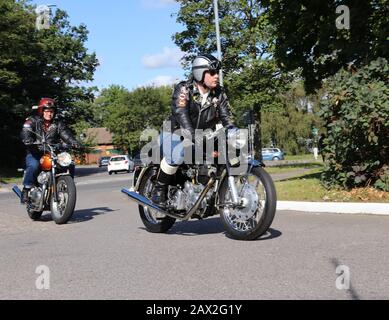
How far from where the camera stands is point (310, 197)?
11.0 metres

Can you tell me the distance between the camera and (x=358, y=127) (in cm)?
1019

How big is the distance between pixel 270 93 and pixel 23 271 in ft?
78.3

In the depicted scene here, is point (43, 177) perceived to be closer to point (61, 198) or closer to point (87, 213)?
point (61, 198)

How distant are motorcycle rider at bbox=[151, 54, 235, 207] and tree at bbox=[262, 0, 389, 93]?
19.2ft

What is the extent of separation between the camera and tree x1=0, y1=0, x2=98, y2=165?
35688mm

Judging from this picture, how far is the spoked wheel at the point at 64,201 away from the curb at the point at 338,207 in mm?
3875

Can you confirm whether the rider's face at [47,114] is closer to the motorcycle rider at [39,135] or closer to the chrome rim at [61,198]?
Result: the motorcycle rider at [39,135]

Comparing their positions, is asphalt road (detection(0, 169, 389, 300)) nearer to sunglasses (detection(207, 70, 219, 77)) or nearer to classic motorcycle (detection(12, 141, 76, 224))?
classic motorcycle (detection(12, 141, 76, 224))

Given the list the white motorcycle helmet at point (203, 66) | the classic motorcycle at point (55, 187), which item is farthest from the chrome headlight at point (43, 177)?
the white motorcycle helmet at point (203, 66)

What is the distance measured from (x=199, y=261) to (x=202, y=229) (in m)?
2.25

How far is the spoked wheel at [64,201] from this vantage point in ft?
27.9

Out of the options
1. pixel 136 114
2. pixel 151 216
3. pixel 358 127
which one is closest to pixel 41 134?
pixel 151 216
